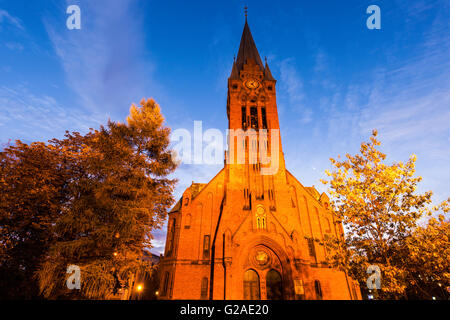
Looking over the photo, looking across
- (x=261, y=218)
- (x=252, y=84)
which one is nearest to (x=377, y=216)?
(x=261, y=218)

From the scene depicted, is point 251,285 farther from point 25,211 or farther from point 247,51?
point 247,51

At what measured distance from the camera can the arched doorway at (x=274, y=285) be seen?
1842cm

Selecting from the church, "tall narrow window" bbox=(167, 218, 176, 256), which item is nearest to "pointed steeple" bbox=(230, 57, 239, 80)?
the church

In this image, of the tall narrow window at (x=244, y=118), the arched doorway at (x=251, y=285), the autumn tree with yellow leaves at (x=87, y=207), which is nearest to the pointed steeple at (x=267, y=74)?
the tall narrow window at (x=244, y=118)

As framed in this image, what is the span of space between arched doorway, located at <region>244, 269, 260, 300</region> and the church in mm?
74

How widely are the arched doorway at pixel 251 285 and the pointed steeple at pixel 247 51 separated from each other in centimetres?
2704

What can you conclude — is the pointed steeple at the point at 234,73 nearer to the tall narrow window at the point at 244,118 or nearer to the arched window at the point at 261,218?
the tall narrow window at the point at 244,118

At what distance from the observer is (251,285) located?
18828mm

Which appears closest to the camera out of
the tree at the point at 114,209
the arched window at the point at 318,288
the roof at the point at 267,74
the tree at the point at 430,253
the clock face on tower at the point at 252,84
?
the tree at the point at 430,253

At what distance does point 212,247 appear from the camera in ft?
66.2

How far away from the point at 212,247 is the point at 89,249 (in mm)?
11788
